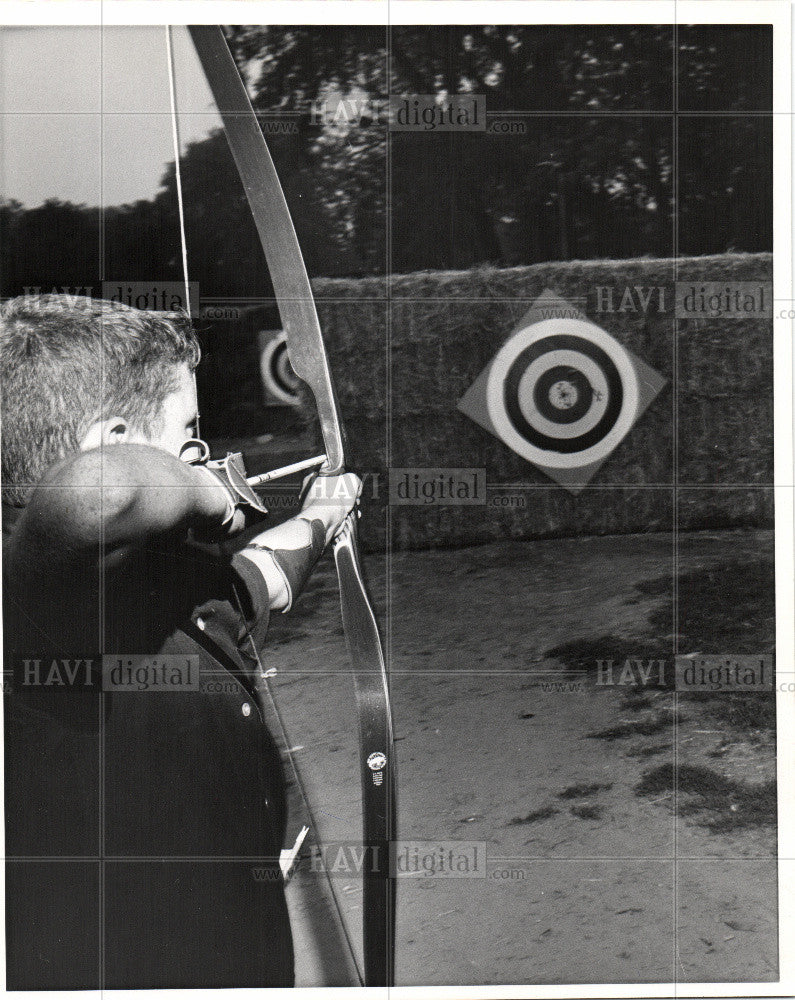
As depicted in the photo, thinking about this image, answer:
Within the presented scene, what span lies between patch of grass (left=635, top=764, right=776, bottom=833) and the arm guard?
5.37 ft

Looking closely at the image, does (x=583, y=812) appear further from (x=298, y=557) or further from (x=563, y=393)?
(x=563, y=393)

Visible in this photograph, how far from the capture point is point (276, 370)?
13.9 feet

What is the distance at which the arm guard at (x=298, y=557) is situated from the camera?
4.28 meters

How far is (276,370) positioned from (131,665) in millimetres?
1353

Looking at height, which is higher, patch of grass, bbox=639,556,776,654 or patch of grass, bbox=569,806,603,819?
patch of grass, bbox=639,556,776,654

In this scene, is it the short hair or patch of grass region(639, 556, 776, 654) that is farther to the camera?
patch of grass region(639, 556, 776, 654)

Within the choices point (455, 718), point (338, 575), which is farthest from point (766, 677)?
point (338, 575)

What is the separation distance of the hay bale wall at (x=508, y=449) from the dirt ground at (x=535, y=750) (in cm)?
13

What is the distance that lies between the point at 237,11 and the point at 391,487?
2.03 metres

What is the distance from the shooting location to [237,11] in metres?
4.21

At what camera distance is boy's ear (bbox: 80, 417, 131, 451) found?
4234 mm

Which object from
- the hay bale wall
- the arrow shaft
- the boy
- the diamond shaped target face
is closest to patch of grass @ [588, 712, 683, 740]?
the hay bale wall

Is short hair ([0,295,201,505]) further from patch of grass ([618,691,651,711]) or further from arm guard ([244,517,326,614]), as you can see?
patch of grass ([618,691,651,711])

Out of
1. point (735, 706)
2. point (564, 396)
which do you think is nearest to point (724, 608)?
point (735, 706)
